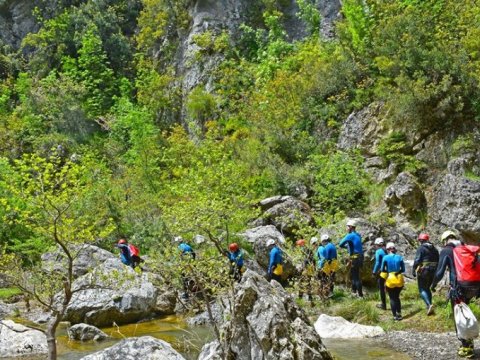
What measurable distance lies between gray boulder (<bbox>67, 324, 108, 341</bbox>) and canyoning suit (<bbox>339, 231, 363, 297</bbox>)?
6.73m

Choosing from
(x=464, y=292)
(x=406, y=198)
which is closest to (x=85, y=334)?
(x=464, y=292)

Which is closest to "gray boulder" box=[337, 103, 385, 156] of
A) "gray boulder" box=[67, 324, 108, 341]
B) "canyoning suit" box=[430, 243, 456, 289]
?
"canyoning suit" box=[430, 243, 456, 289]

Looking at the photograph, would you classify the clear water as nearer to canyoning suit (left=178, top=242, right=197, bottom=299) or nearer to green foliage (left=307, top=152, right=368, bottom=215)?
canyoning suit (left=178, top=242, right=197, bottom=299)

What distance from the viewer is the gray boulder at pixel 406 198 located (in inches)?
739

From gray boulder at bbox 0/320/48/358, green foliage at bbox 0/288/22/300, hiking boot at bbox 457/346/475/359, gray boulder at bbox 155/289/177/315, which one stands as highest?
hiking boot at bbox 457/346/475/359

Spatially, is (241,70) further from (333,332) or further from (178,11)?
(333,332)

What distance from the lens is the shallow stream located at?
30.2 feet

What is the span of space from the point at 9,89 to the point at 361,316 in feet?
Result: 108

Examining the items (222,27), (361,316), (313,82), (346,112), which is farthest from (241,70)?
(361,316)

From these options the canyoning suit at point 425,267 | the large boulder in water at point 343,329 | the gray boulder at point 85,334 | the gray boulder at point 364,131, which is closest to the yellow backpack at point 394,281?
the canyoning suit at point 425,267

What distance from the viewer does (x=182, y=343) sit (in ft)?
36.3

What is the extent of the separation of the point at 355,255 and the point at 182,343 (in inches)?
216

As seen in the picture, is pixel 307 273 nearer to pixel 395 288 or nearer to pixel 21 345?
pixel 395 288

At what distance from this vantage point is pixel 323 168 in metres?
21.1
